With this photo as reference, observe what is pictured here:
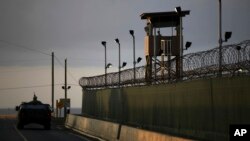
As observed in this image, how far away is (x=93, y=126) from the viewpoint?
43312 mm

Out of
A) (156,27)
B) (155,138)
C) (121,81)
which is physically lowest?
(155,138)

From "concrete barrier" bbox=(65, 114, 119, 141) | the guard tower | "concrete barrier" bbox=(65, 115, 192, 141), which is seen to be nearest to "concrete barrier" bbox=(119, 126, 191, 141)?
Result: "concrete barrier" bbox=(65, 115, 192, 141)

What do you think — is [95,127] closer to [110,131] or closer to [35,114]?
[110,131]

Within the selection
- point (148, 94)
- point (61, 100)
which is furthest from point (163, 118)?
point (61, 100)

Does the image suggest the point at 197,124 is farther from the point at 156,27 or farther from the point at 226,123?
the point at 156,27

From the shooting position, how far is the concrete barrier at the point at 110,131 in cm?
2581

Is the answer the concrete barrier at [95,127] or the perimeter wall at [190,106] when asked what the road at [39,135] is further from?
the perimeter wall at [190,106]

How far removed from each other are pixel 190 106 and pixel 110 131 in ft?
21.8

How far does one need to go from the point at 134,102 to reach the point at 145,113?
278cm

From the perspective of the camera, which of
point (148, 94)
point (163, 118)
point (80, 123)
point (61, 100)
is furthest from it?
point (61, 100)

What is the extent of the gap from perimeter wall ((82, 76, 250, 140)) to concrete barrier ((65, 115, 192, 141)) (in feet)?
7.04

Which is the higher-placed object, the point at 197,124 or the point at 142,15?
the point at 142,15

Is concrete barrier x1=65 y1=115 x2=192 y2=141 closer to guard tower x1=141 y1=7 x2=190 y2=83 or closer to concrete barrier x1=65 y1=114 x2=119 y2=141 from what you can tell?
concrete barrier x1=65 y1=114 x2=119 y2=141

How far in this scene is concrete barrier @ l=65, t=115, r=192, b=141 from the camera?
2581 cm
